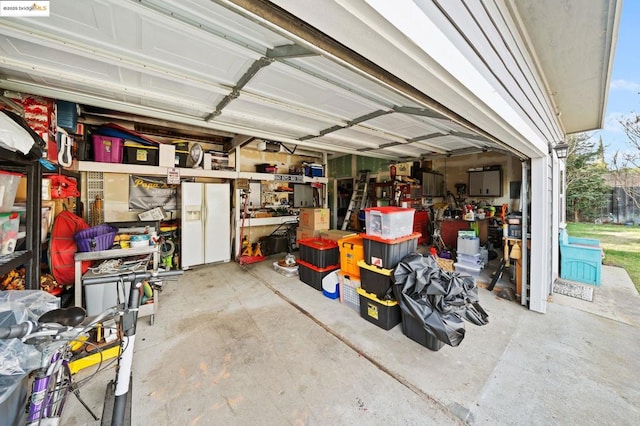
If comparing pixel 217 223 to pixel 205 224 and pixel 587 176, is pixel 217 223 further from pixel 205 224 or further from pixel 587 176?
pixel 587 176

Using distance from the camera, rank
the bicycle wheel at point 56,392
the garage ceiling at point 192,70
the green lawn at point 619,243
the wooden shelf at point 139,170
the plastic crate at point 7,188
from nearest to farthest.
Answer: the bicycle wheel at point 56,392 < the garage ceiling at point 192,70 < the plastic crate at point 7,188 < the wooden shelf at point 139,170 < the green lawn at point 619,243

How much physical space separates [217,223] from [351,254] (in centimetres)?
310

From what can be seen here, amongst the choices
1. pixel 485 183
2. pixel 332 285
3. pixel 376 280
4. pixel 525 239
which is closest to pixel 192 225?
pixel 332 285

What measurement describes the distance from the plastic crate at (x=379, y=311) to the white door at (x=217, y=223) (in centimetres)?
333

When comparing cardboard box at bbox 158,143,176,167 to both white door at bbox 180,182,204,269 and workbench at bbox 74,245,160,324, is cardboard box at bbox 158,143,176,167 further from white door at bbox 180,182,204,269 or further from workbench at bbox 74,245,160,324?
workbench at bbox 74,245,160,324

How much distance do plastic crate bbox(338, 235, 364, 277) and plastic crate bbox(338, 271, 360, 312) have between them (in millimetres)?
68

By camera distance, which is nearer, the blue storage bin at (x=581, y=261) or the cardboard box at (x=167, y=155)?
the blue storage bin at (x=581, y=261)

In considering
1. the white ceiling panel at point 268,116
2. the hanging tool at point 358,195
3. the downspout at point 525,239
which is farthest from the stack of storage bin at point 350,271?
the hanging tool at point 358,195

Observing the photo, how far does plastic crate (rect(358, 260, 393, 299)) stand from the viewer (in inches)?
94.0

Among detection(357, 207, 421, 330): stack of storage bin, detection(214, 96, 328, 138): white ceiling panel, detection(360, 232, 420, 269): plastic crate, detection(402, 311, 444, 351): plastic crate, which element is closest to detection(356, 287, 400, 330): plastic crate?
detection(357, 207, 421, 330): stack of storage bin

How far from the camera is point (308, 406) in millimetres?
1530

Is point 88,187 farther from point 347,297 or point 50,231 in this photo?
point 347,297

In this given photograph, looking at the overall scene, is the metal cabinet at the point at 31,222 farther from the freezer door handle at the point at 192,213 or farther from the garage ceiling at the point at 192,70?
the freezer door handle at the point at 192,213

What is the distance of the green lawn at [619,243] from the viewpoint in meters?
4.20
